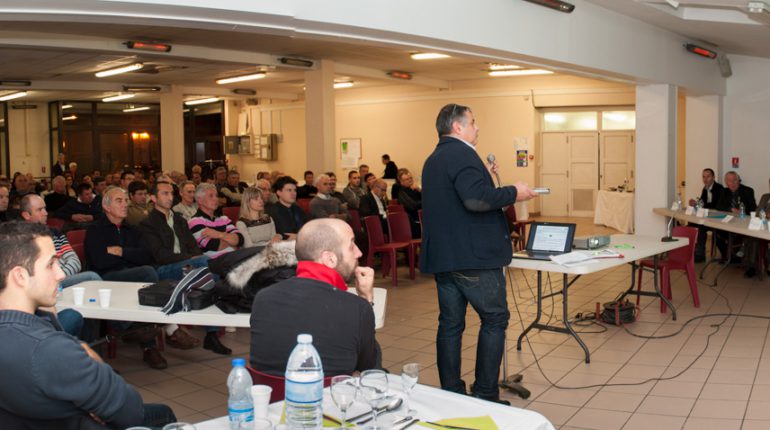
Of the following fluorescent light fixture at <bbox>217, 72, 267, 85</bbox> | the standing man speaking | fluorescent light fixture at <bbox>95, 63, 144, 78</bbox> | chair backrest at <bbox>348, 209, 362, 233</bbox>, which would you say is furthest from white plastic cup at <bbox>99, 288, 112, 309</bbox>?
fluorescent light fixture at <bbox>217, 72, 267, 85</bbox>

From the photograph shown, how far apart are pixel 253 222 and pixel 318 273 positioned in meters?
4.32

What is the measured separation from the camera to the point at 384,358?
5.67 meters

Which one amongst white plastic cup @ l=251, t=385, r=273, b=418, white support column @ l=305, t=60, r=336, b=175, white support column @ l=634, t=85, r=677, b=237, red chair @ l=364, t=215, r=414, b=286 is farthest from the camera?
white support column @ l=305, t=60, r=336, b=175

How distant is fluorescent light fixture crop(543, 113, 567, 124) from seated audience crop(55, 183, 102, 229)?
34.8 feet

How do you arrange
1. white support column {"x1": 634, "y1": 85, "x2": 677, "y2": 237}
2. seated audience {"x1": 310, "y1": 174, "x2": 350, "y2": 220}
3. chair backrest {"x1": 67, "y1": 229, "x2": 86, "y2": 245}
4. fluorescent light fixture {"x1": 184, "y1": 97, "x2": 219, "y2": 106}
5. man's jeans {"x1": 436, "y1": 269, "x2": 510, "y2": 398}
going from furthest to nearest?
fluorescent light fixture {"x1": 184, "y1": 97, "x2": 219, "y2": 106} → white support column {"x1": 634, "y1": 85, "x2": 677, "y2": 237} → seated audience {"x1": 310, "y1": 174, "x2": 350, "y2": 220} → chair backrest {"x1": 67, "y1": 229, "x2": 86, "y2": 245} → man's jeans {"x1": 436, "y1": 269, "x2": 510, "y2": 398}

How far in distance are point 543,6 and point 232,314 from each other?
5.00m

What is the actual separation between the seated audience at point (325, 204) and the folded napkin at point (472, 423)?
6.70 meters

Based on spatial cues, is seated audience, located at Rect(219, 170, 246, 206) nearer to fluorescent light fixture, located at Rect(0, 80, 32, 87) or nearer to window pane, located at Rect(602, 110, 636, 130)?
fluorescent light fixture, located at Rect(0, 80, 32, 87)

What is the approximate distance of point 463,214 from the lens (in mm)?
4082

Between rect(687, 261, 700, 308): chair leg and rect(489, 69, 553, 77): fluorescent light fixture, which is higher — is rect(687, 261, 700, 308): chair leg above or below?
below

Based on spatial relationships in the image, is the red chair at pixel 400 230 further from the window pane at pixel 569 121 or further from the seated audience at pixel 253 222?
the window pane at pixel 569 121

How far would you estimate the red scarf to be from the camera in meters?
2.63

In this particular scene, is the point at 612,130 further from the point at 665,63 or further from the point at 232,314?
the point at 232,314

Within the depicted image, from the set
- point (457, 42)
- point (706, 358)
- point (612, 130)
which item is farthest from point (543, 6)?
point (612, 130)
